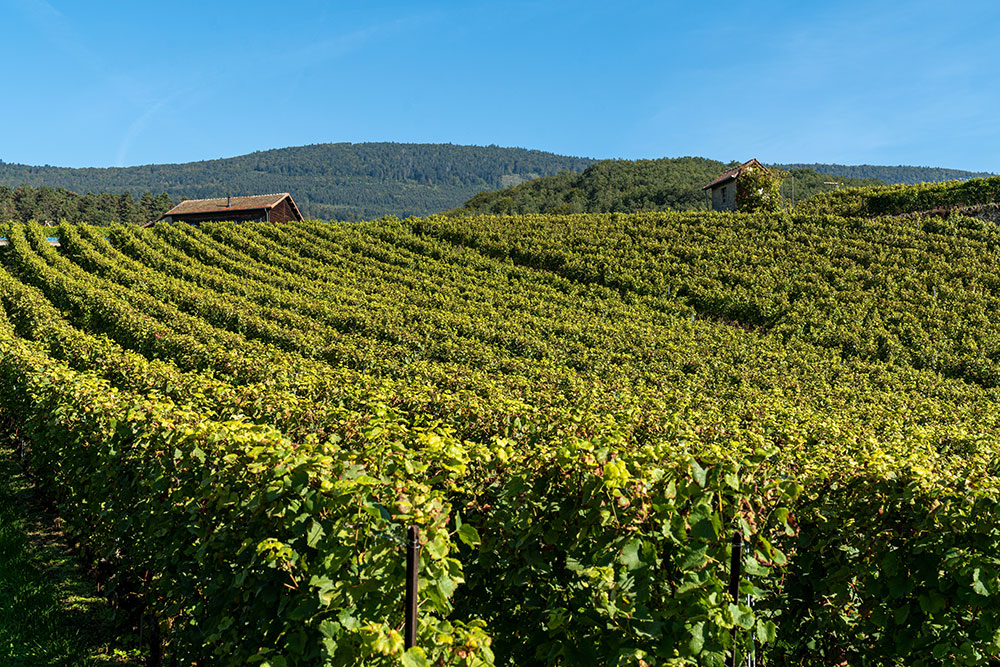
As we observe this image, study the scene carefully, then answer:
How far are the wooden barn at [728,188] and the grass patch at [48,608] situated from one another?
40.8 metres

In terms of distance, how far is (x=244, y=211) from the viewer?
173 feet

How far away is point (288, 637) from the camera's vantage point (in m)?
2.99

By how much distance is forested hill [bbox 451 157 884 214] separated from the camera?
61.5 metres

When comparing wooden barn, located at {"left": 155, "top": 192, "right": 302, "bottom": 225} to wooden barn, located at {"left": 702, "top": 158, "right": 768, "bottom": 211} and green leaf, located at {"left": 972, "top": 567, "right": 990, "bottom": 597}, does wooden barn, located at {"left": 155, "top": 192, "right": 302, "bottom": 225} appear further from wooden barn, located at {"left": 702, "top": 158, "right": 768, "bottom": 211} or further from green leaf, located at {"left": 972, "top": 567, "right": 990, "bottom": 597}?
green leaf, located at {"left": 972, "top": 567, "right": 990, "bottom": 597}

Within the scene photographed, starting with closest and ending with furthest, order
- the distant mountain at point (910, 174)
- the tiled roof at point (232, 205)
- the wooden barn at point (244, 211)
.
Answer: the wooden barn at point (244, 211)
the tiled roof at point (232, 205)
the distant mountain at point (910, 174)

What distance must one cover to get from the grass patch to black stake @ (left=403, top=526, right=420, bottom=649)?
4046 mm

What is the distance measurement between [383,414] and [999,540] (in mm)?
3765

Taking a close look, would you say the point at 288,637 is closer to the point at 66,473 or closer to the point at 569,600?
the point at 569,600

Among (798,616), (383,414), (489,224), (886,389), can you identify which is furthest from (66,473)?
(489,224)

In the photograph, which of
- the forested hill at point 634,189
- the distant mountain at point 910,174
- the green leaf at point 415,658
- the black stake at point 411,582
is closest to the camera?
the green leaf at point 415,658

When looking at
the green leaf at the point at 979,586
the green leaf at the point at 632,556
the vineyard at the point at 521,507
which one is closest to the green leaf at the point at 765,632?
the vineyard at the point at 521,507

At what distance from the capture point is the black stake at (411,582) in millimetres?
2752

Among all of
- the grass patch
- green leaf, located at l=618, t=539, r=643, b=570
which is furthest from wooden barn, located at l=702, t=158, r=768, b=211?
green leaf, located at l=618, t=539, r=643, b=570

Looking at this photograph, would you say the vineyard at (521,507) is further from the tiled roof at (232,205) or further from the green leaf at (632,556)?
the tiled roof at (232,205)
